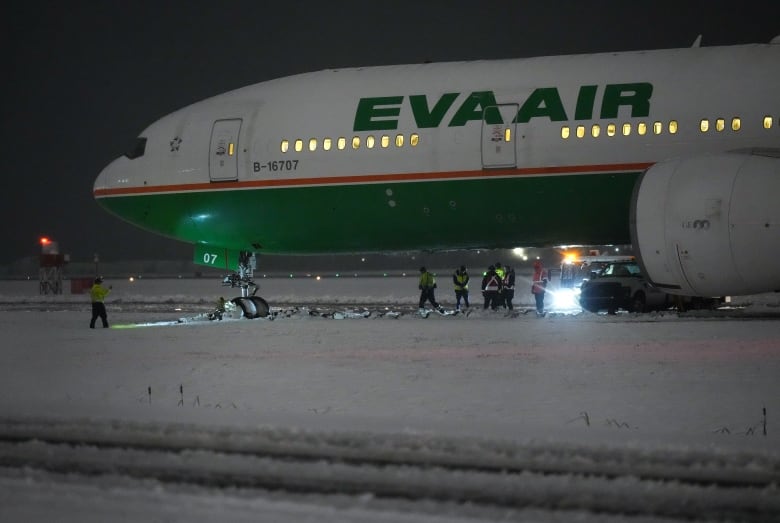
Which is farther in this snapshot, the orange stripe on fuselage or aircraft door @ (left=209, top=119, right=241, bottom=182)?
aircraft door @ (left=209, top=119, right=241, bottom=182)

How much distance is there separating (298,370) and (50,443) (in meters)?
5.11

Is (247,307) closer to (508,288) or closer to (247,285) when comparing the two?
(247,285)

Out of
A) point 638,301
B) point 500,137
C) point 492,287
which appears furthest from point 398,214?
Result: point 638,301

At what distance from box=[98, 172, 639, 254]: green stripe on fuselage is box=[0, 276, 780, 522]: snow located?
2.16 metres

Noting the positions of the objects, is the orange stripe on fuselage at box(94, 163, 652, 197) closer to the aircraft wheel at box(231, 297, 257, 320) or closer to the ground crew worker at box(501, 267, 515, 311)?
the aircraft wheel at box(231, 297, 257, 320)

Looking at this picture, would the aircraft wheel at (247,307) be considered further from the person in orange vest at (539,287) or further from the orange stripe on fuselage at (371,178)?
the person in orange vest at (539,287)

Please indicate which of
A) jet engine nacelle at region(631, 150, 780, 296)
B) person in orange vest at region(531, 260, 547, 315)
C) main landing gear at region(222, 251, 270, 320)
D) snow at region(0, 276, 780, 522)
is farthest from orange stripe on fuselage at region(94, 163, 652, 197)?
person in orange vest at region(531, 260, 547, 315)

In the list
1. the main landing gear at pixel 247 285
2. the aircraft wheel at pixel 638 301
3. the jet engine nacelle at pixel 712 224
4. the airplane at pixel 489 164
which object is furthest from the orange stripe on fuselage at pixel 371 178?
the aircraft wheel at pixel 638 301

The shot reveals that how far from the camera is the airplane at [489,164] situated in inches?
584

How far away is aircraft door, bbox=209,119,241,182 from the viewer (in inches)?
794

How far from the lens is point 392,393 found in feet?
34.3

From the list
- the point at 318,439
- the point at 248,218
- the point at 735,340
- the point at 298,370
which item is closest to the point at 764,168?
the point at 735,340

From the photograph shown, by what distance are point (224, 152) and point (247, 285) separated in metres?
3.85

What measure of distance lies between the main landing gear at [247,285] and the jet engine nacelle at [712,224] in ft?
34.2
